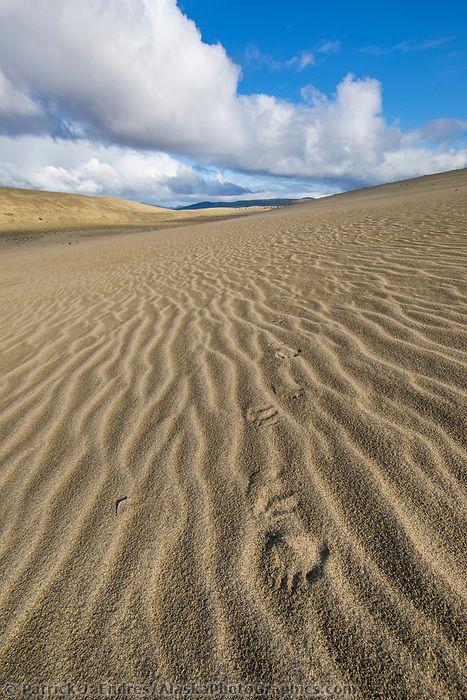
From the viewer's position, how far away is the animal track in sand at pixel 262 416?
2340 mm

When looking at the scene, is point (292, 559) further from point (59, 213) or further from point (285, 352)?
point (59, 213)

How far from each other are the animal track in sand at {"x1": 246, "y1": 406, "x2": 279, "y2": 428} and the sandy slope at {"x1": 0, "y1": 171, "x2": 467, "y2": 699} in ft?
0.05

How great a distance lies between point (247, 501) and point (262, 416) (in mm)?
702

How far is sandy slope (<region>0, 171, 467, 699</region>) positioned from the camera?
123 cm

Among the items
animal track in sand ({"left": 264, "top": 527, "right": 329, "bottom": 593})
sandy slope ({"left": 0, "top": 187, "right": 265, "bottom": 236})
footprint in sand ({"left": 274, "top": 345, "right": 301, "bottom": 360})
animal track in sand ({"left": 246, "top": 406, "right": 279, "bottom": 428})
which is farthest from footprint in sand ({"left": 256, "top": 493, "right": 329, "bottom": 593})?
sandy slope ({"left": 0, "top": 187, "right": 265, "bottom": 236})

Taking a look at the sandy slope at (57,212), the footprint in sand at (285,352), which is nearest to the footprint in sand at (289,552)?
the footprint in sand at (285,352)

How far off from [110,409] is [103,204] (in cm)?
6530

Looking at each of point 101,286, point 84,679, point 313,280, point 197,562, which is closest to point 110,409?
point 197,562

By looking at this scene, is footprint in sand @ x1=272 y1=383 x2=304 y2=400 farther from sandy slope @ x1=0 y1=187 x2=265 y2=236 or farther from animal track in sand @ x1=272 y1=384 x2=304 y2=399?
sandy slope @ x1=0 y1=187 x2=265 y2=236

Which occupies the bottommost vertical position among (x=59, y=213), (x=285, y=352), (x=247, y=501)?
(x=59, y=213)

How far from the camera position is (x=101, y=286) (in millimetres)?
7258

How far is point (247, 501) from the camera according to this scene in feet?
5.85

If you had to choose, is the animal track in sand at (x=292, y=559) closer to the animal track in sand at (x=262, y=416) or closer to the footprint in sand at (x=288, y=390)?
the animal track in sand at (x=262, y=416)

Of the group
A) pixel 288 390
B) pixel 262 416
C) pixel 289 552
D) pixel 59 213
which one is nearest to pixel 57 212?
pixel 59 213
